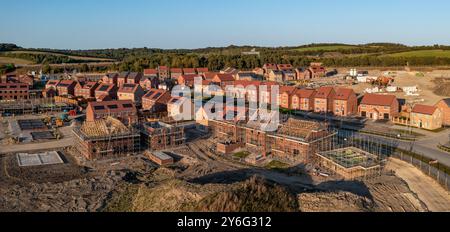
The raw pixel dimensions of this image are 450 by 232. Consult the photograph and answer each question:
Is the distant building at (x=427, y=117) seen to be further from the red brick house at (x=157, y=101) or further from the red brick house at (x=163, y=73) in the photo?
the red brick house at (x=163, y=73)

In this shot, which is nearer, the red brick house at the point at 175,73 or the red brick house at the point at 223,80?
the red brick house at the point at 223,80

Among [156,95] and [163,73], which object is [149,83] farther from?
[163,73]

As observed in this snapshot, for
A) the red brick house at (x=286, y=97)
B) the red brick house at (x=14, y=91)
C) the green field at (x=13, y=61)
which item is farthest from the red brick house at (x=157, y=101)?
the green field at (x=13, y=61)

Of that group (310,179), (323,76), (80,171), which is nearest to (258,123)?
(310,179)

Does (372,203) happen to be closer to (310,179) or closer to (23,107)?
(310,179)

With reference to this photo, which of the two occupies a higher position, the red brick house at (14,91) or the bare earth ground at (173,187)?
the red brick house at (14,91)

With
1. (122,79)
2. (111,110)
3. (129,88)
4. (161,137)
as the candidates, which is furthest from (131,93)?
(161,137)
